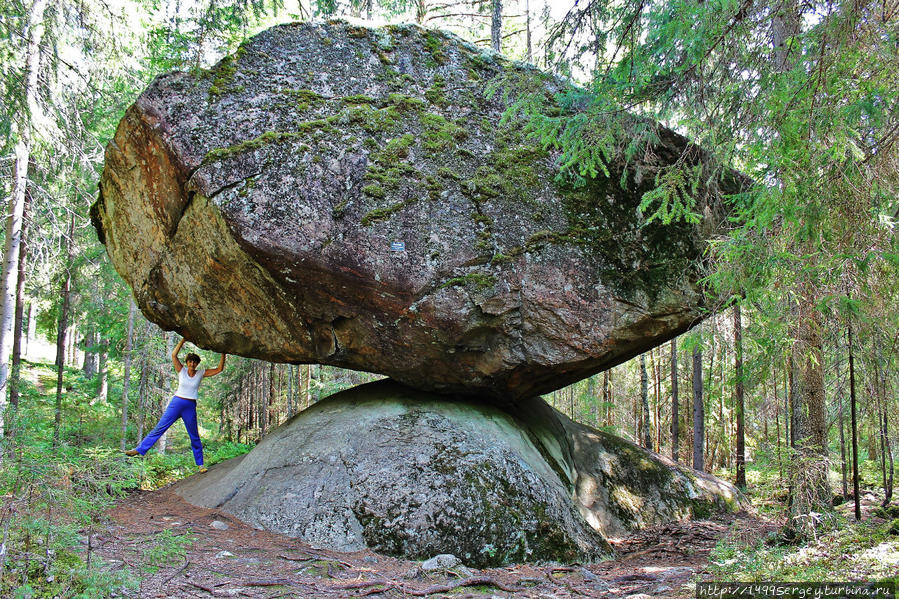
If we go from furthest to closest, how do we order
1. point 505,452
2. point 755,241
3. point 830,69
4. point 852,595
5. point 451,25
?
point 451,25 < point 505,452 < point 755,241 < point 830,69 < point 852,595

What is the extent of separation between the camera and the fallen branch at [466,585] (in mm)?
4359

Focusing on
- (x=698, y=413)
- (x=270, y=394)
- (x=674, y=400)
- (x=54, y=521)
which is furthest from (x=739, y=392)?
(x=270, y=394)

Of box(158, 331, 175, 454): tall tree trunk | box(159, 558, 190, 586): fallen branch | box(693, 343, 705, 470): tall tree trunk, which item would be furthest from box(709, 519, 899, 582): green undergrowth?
box(158, 331, 175, 454): tall tree trunk

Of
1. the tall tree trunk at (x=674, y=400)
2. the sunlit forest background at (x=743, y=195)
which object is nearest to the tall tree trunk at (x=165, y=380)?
the sunlit forest background at (x=743, y=195)

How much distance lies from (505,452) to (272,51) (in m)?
5.93

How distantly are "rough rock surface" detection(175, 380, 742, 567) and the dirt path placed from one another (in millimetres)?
261

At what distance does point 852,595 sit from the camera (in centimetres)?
301

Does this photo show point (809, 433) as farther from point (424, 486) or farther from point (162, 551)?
point (162, 551)

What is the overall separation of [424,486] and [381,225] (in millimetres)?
2979

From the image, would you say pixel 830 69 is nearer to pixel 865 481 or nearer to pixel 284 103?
pixel 284 103

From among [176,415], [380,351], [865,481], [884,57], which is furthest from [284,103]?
[865,481]

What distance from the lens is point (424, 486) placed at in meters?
6.01

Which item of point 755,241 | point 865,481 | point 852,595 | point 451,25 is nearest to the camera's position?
point 852,595

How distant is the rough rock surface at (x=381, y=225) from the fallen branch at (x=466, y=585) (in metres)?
2.78
